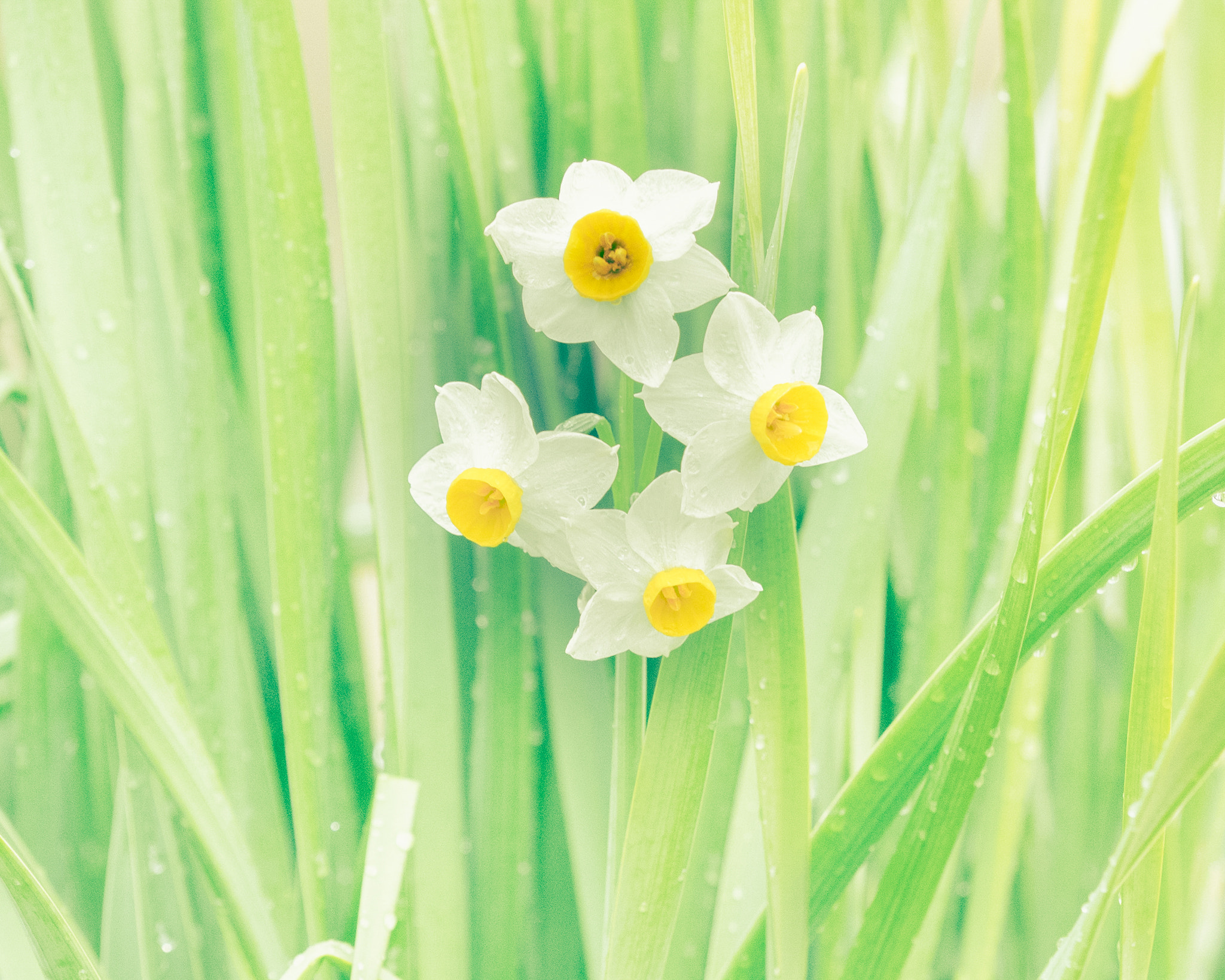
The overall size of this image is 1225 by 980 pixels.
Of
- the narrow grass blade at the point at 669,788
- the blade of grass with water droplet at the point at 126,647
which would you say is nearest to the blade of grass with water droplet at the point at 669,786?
the narrow grass blade at the point at 669,788

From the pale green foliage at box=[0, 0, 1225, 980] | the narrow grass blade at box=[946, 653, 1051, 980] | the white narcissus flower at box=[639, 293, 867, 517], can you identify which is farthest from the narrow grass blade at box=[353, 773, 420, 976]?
the narrow grass blade at box=[946, 653, 1051, 980]

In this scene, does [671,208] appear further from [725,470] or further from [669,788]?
[669,788]

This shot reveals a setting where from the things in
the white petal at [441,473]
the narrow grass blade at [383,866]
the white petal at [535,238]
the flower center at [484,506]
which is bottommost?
the narrow grass blade at [383,866]

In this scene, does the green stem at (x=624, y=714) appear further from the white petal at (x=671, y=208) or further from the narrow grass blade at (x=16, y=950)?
the narrow grass blade at (x=16, y=950)

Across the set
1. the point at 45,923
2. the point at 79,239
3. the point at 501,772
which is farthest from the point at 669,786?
the point at 79,239

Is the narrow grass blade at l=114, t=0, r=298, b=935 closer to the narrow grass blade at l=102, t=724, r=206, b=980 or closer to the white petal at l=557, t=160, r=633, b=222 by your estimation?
the narrow grass blade at l=102, t=724, r=206, b=980

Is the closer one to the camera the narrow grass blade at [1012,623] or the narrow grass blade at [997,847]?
the narrow grass blade at [1012,623]
